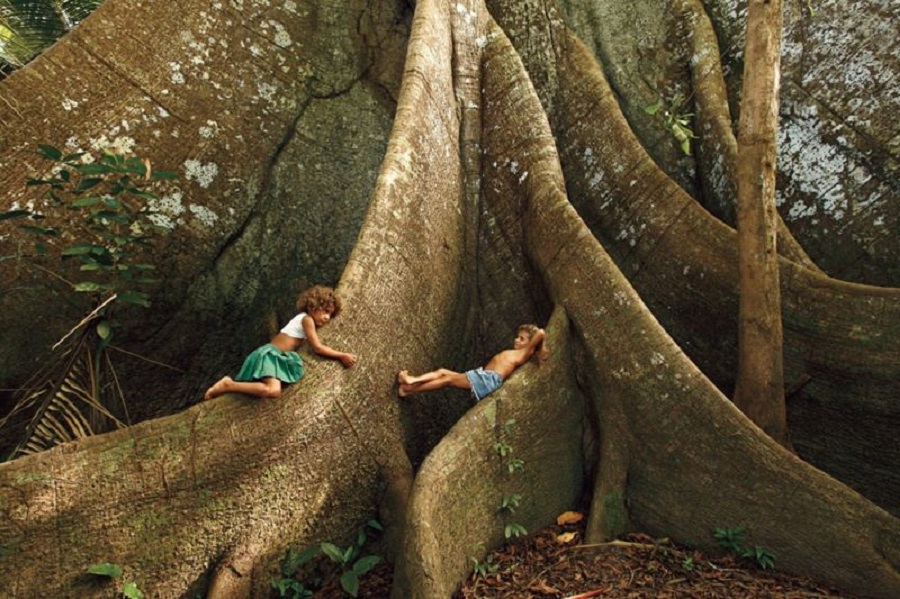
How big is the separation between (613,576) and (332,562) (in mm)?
1362

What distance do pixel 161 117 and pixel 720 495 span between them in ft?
13.9

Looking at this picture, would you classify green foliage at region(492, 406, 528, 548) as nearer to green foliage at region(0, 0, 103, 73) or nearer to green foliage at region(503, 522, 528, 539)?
green foliage at region(503, 522, 528, 539)

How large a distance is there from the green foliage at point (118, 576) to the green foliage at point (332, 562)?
59 centimetres

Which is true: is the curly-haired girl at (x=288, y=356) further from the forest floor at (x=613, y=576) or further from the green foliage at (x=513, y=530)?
the green foliage at (x=513, y=530)

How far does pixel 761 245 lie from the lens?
3959 millimetres

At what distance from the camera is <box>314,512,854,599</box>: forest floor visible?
3.41 m

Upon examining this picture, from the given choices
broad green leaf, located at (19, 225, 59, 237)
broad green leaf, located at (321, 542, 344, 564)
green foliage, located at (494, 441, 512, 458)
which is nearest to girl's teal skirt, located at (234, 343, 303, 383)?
broad green leaf, located at (321, 542, 344, 564)

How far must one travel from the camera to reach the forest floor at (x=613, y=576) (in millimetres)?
3410

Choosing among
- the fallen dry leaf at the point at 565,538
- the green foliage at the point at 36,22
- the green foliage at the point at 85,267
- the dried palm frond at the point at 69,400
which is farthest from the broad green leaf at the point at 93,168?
the green foliage at the point at 36,22

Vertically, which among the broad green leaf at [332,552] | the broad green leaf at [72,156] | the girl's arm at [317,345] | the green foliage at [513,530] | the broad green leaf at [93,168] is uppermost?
the broad green leaf at [72,156]

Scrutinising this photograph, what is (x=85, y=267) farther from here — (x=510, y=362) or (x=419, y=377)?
(x=510, y=362)

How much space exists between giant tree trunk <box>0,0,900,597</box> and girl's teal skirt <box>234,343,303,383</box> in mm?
77

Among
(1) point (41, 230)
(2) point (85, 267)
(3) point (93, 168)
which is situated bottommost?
(2) point (85, 267)

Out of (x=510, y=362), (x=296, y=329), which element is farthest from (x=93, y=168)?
(x=510, y=362)
